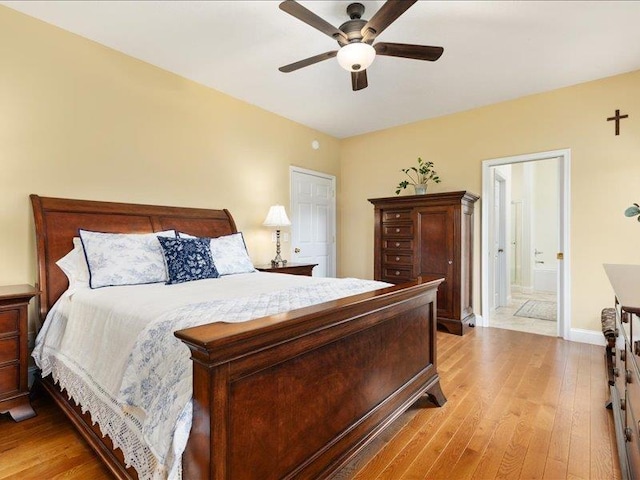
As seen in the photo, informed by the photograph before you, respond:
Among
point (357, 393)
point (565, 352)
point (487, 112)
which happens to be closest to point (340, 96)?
point (487, 112)

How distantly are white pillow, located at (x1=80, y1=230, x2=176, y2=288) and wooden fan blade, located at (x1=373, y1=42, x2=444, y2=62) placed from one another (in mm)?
2223

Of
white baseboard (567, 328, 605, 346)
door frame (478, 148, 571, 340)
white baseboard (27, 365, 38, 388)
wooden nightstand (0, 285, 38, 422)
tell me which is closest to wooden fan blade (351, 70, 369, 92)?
door frame (478, 148, 571, 340)

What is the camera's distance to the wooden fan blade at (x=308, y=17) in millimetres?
1857

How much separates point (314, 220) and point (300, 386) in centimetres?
386

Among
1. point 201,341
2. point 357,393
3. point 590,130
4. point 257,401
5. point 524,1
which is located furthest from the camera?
point 590,130

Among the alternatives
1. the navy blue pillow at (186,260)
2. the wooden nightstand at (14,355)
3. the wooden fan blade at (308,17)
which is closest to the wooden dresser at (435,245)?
the wooden fan blade at (308,17)

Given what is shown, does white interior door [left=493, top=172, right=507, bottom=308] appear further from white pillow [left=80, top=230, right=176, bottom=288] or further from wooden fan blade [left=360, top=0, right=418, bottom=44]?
→ white pillow [left=80, top=230, right=176, bottom=288]

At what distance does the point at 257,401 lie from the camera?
113 centimetres

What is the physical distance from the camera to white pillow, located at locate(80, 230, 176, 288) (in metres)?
2.32

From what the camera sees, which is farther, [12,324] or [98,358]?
[12,324]

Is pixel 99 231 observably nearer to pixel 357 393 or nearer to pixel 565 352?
pixel 357 393

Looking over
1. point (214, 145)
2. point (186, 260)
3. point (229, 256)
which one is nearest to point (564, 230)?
point (229, 256)

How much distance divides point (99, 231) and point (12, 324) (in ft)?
2.91

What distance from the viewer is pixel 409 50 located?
2.32 metres
